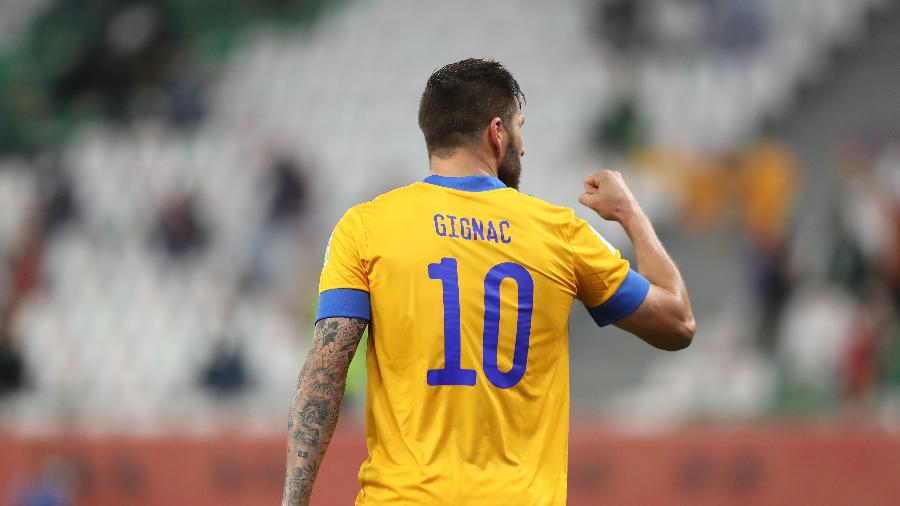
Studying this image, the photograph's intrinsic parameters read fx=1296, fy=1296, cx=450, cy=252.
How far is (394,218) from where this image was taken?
8.67 ft

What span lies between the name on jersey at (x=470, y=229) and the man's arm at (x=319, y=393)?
0.25 m

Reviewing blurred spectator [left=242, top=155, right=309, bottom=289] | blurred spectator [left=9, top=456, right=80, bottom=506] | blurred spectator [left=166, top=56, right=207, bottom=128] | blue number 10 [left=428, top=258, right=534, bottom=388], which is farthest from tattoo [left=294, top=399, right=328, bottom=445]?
blurred spectator [left=166, top=56, right=207, bottom=128]

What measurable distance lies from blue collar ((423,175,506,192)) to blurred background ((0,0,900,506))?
5.05m

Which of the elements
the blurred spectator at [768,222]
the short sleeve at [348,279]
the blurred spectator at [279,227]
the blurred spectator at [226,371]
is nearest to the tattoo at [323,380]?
the short sleeve at [348,279]

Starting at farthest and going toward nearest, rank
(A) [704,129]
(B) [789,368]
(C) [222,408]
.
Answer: (A) [704,129] < (C) [222,408] < (B) [789,368]

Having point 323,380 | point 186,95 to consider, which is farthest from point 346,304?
point 186,95

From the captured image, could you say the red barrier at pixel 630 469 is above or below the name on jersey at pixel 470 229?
below

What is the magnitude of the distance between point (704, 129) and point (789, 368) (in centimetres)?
231

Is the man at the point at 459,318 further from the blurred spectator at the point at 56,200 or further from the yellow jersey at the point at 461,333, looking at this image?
the blurred spectator at the point at 56,200

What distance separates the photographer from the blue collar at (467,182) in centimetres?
271

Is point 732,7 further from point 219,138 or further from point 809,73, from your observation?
point 219,138

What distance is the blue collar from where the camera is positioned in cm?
271

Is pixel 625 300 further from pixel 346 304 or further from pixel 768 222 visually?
pixel 768 222

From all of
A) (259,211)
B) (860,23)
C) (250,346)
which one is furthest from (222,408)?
(860,23)
